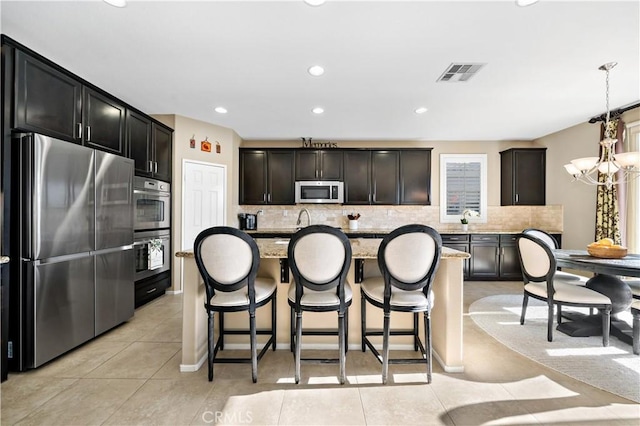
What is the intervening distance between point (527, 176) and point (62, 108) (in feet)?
21.3

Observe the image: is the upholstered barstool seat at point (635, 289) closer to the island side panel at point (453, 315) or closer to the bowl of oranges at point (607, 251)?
the bowl of oranges at point (607, 251)

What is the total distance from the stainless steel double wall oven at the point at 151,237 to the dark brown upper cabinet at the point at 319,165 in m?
2.24

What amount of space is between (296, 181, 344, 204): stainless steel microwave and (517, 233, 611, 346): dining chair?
3.01 metres

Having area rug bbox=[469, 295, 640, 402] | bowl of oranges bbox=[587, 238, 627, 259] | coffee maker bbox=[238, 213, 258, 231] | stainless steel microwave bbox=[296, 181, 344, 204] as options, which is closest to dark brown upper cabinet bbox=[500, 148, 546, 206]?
area rug bbox=[469, 295, 640, 402]

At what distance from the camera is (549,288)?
280cm

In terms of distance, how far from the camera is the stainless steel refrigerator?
2.17m

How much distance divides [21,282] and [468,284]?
5.43 metres

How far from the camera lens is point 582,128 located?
4.54m

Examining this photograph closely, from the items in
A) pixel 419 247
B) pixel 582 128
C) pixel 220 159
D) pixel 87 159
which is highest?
pixel 582 128

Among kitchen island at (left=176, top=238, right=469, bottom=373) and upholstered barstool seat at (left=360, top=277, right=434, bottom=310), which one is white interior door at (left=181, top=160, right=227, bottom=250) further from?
upholstered barstool seat at (left=360, top=277, right=434, bottom=310)

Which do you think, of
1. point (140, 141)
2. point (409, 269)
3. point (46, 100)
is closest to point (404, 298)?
point (409, 269)

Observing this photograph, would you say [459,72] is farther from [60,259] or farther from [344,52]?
[60,259]

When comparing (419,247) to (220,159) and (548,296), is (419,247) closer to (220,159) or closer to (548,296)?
(548,296)

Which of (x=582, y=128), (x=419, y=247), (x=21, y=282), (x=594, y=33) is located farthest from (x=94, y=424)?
(x=582, y=128)
